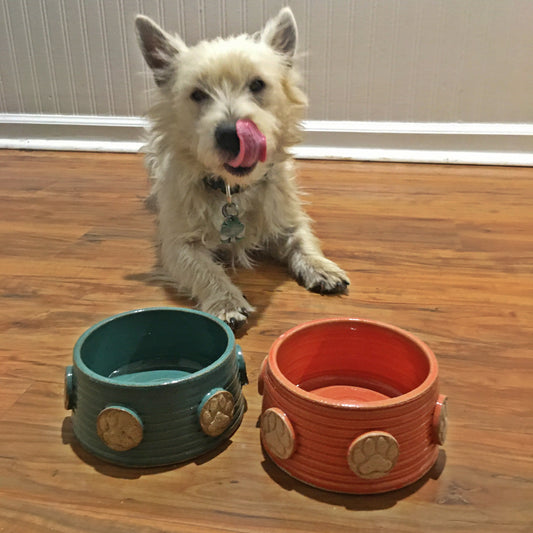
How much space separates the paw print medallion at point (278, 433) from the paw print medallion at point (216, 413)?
0.07 metres

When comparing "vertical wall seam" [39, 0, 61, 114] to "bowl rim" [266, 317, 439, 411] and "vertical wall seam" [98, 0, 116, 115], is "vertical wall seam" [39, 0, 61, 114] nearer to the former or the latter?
"vertical wall seam" [98, 0, 116, 115]

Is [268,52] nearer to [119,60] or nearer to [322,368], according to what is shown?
[322,368]

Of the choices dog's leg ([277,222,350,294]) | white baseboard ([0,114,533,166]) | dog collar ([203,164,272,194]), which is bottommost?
white baseboard ([0,114,533,166])

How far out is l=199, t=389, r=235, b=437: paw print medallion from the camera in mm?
983

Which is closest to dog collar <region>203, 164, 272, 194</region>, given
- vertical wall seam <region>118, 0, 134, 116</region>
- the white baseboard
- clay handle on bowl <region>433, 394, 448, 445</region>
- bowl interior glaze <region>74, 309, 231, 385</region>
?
bowl interior glaze <region>74, 309, 231, 385</region>

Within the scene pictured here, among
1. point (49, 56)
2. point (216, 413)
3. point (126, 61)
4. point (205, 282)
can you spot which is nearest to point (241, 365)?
point (216, 413)

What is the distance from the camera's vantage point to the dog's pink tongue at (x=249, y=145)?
1.50 metres

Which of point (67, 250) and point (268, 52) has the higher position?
point (268, 52)

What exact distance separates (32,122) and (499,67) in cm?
271

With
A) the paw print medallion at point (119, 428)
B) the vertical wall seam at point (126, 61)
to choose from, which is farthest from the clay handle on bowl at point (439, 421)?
the vertical wall seam at point (126, 61)

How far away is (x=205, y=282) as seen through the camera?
162cm

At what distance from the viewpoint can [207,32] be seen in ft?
10.7

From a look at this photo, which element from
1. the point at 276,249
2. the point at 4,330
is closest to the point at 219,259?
the point at 276,249

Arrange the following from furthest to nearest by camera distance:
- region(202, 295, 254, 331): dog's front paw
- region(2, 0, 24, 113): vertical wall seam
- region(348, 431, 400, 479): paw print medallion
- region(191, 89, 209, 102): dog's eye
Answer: region(2, 0, 24, 113): vertical wall seam, region(191, 89, 209, 102): dog's eye, region(202, 295, 254, 331): dog's front paw, region(348, 431, 400, 479): paw print medallion
